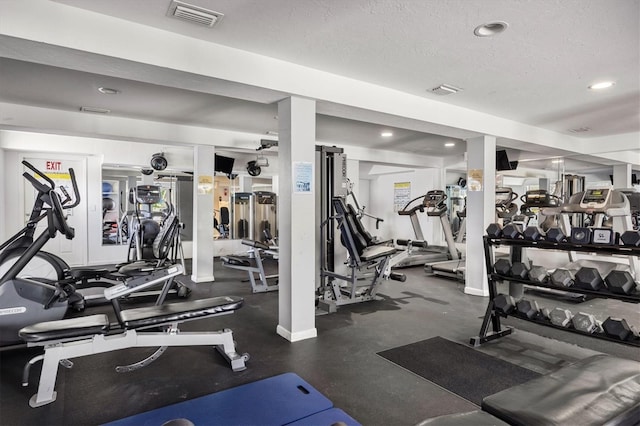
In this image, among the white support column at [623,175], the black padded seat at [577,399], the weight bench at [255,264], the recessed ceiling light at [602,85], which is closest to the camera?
the black padded seat at [577,399]

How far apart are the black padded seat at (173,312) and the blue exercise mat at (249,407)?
0.62m

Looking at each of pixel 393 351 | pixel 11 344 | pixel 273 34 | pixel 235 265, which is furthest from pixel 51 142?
pixel 393 351

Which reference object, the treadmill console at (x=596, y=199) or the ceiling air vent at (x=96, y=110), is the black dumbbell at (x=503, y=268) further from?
the ceiling air vent at (x=96, y=110)

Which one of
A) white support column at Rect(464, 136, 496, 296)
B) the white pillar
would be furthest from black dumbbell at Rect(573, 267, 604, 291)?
the white pillar

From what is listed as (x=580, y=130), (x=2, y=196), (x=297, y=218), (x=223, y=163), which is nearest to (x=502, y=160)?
(x=580, y=130)

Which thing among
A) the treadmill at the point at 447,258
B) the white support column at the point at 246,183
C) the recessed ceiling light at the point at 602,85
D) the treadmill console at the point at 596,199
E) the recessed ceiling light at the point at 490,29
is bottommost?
the treadmill at the point at 447,258

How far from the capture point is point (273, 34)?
2643mm

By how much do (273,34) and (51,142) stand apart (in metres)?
5.92

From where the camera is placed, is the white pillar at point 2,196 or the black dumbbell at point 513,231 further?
the white pillar at point 2,196

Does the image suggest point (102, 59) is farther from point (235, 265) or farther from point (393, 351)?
point (235, 265)

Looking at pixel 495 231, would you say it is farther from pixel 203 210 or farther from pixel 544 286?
pixel 203 210

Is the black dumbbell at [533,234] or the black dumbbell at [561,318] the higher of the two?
the black dumbbell at [533,234]

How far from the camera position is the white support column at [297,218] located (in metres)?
3.28

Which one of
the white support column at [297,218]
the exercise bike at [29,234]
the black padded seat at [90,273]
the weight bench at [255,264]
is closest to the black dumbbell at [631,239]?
the white support column at [297,218]
